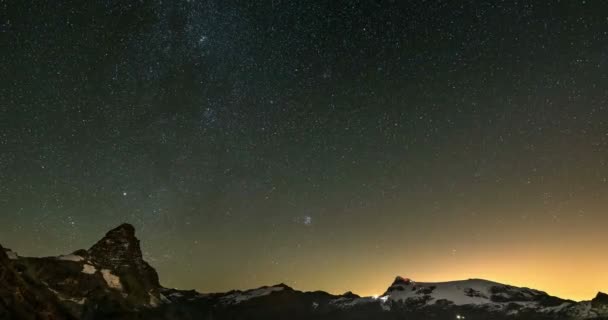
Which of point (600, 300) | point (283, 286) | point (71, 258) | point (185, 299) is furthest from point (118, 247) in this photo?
point (600, 300)

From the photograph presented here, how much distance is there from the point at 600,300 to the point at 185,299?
142 meters

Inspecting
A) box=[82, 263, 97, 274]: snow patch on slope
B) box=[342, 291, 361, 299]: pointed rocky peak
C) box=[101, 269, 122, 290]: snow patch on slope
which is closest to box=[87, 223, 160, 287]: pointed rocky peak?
box=[101, 269, 122, 290]: snow patch on slope

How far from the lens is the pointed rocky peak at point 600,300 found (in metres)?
133

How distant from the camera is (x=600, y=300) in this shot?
441 feet

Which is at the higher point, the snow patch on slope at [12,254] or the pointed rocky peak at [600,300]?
the snow patch on slope at [12,254]

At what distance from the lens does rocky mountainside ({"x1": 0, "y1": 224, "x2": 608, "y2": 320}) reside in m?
77.2

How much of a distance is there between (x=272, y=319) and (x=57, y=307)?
81834 millimetres

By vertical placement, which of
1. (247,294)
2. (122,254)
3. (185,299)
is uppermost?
(122,254)

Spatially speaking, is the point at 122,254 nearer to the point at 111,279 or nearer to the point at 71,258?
the point at 111,279

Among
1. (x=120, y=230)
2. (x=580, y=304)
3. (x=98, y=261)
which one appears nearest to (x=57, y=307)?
(x=98, y=261)

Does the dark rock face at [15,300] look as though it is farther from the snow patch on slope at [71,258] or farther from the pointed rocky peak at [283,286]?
the pointed rocky peak at [283,286]

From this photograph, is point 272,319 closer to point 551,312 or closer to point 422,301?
point 422,301

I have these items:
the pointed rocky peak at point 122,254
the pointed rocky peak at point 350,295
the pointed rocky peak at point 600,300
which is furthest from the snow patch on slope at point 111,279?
the pointed rocky peak at point 600,300

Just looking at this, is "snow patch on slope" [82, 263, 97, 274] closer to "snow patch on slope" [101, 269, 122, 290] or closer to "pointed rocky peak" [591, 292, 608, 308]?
"snow patch on slope" [101, 269, 122, 290]
